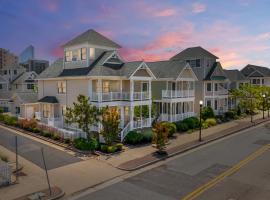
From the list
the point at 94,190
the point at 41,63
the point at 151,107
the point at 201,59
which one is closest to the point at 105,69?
the point at 151,107

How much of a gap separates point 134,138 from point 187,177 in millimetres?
9563

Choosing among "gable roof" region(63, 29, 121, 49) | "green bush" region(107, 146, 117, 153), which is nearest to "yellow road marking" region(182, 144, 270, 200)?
"green bush" region(107, 146, 117, 153)

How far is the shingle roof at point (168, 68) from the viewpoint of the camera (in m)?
38.1

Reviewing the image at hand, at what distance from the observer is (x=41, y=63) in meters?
190

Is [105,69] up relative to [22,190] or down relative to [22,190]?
up

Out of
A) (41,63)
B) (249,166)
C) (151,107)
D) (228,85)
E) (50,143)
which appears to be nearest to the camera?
(249,166)

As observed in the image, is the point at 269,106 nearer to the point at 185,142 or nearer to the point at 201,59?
the point at 201,59

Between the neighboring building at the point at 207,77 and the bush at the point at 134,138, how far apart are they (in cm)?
2048

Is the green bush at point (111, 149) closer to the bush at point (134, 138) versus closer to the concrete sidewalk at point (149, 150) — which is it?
the concrete sidewalk at point (149, 150)

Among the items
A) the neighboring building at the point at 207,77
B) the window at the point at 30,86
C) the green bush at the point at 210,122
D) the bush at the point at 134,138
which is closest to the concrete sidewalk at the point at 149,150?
the bush at the point at 134,138

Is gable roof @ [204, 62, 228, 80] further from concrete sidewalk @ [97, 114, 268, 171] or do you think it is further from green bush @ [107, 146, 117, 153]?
green bush @ [107, 146, 117, 153]

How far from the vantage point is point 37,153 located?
2314 centimetres

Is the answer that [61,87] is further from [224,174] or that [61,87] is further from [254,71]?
[254,71]

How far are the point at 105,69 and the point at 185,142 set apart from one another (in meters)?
11.6
